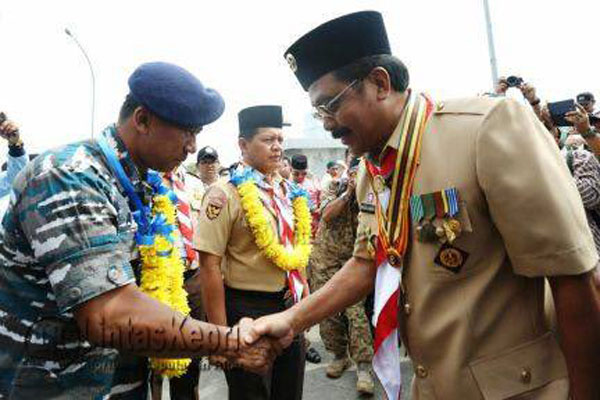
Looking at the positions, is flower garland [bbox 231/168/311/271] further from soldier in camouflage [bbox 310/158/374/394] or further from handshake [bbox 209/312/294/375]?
soldier in camouflage [bbox 310/158/374/394]

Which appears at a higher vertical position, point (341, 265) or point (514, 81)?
point (514, 81)

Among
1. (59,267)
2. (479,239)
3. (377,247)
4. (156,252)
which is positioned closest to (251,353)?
(156,252)

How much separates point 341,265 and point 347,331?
83cm

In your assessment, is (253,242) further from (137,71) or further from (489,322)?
(489,322)

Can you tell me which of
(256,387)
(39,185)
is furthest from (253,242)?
(39,185)

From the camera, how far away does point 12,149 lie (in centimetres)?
433

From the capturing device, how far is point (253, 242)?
363 cm

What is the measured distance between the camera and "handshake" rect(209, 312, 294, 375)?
241 cm

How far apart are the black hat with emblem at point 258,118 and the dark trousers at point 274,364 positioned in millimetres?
1265

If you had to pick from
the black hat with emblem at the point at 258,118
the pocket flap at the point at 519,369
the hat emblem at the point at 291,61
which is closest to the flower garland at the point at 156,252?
the hat emblem at the point at 291,61

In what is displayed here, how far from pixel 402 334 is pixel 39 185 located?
1.45 m

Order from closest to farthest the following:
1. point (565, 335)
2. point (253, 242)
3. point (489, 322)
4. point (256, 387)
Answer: point (565, 335) → point (489, 322) → point (256, 387) → point (253, 242)

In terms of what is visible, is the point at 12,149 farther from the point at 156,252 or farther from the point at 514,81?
the point at 514,81

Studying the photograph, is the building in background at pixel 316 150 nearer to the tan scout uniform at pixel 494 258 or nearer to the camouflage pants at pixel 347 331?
the camouflage pants at pixel 347 331
